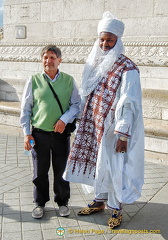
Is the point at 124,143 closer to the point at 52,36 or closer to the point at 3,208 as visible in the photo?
the point at 3,208

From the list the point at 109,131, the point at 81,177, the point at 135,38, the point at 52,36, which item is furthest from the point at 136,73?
the point at 52,36

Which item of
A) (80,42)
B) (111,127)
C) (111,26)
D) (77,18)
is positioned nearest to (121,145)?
(111,127)

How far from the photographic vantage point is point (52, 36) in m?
7.39

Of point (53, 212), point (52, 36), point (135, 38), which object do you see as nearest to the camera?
point (53, 212)

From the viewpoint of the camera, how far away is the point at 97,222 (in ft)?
10.5

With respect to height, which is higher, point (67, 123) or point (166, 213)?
point (67, 123)

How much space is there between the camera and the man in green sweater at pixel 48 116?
9.94ft

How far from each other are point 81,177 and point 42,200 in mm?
519

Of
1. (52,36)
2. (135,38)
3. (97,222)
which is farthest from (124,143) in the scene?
(52,36)

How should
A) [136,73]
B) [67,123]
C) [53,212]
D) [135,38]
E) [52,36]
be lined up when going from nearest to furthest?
[136,73] < [67,123] < [53,212] < [135,38] < [52,36]

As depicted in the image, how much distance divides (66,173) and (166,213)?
1194 millimetres

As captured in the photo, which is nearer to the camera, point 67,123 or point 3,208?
point 67,123

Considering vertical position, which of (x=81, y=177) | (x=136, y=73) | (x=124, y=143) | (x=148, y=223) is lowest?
(x=148, y=223)

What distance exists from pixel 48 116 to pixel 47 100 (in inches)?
6.0
